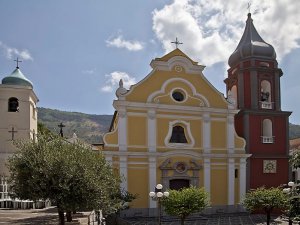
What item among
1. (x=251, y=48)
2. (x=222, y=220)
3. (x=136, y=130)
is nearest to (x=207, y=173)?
(x=222, y=220)

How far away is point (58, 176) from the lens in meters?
14.3

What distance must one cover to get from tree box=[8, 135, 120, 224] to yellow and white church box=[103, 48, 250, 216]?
9526 mm

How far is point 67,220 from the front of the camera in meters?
19.3

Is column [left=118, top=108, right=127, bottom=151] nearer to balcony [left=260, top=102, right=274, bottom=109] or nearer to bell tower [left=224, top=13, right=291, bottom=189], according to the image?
bell tower [left=224, top=13, right=291, bottom=189]

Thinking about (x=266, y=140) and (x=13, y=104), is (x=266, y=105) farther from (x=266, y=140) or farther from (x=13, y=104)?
(x=13, y=104)

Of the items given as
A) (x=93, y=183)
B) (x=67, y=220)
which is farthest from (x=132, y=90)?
(x=93, y=183)

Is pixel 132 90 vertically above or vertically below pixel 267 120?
above

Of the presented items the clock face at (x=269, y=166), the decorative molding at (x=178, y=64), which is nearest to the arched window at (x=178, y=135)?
the decorative molding at (x=178, y=64)

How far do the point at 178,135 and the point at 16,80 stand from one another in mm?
13453

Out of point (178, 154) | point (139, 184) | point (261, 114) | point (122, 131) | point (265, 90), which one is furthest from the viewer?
point (265, 90)

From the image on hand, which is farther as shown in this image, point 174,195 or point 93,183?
point 174,195

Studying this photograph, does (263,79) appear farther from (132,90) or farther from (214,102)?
(132,90)

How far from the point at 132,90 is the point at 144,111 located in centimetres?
178

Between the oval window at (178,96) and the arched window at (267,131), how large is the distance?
7.36 metres
